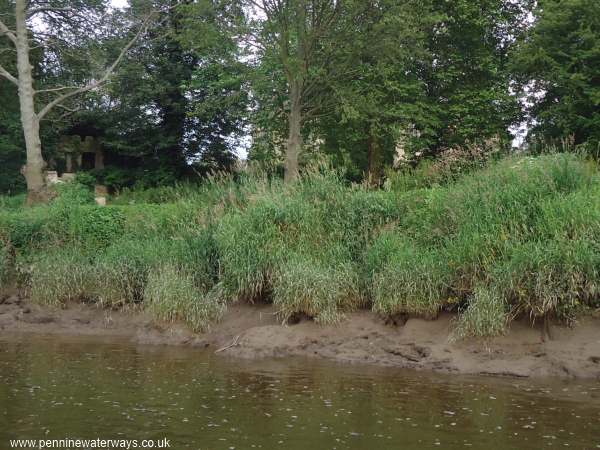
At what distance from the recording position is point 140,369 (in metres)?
10.9

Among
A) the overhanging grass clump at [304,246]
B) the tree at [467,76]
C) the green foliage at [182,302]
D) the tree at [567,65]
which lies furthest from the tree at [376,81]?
the green foliage at [182,302]

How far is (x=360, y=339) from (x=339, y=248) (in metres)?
1.95

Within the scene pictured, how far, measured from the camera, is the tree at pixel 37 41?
2291 centimetres

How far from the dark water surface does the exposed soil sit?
1.59 feet

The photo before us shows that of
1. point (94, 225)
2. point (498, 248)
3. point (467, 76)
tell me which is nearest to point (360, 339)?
point (498, 248)

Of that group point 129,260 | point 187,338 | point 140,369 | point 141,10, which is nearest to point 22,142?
point 141,10

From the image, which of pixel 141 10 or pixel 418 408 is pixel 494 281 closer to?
pixel 418 408

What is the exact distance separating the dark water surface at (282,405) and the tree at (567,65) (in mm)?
14003

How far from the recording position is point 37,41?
83.6ft

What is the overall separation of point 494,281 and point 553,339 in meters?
1.28

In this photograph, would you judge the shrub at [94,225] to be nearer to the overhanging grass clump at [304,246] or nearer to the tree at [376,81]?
the overhanging grass clump at [304,246]

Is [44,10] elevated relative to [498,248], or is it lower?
elevated

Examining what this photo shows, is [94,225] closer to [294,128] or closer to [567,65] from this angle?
[294,128]

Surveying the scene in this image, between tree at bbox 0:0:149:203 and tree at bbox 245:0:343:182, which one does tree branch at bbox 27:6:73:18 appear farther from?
tree at bbox 245:0:343:182
